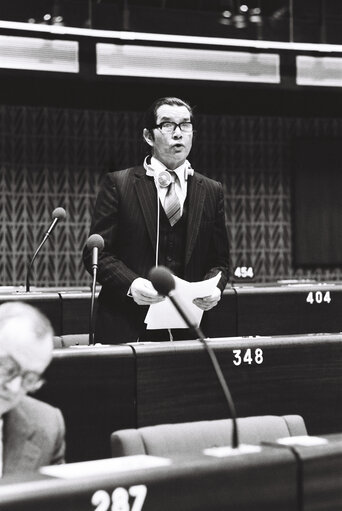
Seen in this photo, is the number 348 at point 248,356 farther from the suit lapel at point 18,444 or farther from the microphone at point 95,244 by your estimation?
the suit lapel at point 18,444

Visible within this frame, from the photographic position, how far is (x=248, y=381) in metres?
3.14

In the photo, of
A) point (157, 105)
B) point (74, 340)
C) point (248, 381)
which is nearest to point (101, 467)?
point (248, 381)

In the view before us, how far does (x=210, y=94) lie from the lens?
927cm

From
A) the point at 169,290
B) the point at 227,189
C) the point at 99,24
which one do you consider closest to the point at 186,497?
the point at 169,290

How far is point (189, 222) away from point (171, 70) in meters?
5.55

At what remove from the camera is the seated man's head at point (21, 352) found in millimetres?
1553

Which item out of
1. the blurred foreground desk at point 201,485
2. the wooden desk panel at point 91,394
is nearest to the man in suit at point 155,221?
the wooden desk panel at point 91,394

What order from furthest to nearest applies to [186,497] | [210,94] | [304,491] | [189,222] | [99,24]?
[210,94] < [99,24] < [189,222] < [304,491] < [186,497]

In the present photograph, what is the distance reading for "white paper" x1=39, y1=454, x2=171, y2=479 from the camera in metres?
1.35

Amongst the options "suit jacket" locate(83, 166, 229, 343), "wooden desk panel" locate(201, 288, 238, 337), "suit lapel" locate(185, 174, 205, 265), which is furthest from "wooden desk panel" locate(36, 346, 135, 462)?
"wooden desk panel" locate(201, 288, 238, 337)

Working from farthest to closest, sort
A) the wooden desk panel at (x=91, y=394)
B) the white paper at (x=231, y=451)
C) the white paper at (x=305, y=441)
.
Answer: the wooden desk panel at (x=91, y=394)
the white paper at (x=305, y=441)
the white paper at (x=231, y=451)

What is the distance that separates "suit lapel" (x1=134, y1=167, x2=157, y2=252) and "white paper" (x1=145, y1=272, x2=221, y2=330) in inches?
11.4

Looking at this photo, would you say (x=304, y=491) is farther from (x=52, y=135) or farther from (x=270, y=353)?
(x=52, y=135)

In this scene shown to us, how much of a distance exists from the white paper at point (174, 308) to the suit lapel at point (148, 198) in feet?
0.95
